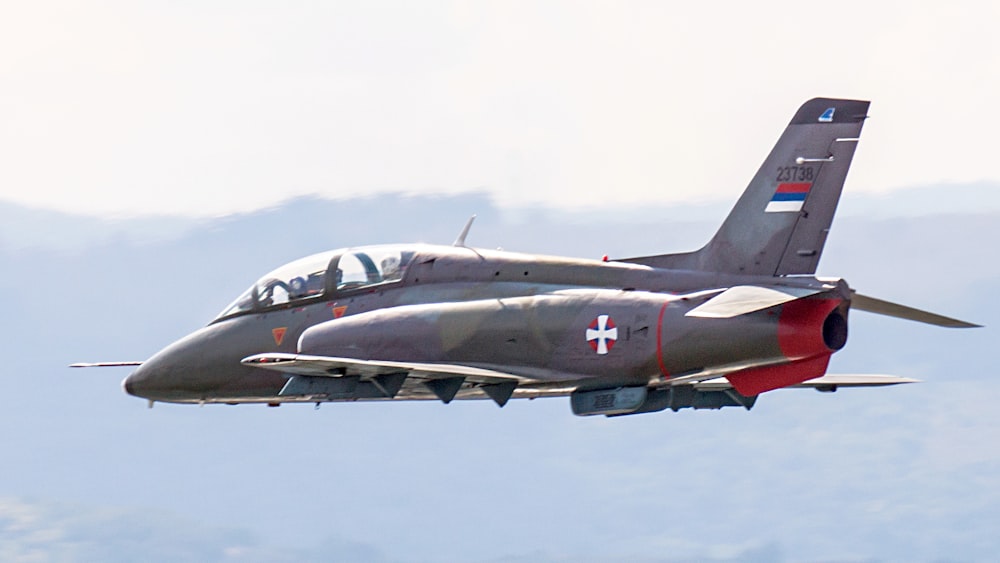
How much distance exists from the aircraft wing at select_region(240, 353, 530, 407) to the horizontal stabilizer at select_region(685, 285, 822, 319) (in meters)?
3.17

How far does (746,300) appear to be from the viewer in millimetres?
19594

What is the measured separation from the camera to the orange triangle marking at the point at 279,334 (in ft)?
79.8

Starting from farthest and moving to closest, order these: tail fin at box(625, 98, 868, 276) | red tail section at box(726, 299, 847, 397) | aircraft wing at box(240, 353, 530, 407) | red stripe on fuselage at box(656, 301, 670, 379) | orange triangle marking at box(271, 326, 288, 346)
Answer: orange triangle marking at box(271, 326, 288, 346) → tail fin at box(625, 98, 868, 276) → aircraft wing at box(240, 353, 530, 407) → red stripe on fuselage at box(656, 301, 670, 379) → red tail section at box(726, 299, 847, 397)

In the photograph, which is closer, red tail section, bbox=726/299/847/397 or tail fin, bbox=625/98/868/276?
red tail section, bbox=726/299/847/397

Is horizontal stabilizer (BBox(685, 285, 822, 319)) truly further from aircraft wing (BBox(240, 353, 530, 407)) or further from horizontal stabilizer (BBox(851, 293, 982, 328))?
aircraft wing (BBox(240, 353, 530, 407))

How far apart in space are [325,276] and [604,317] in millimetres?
4968

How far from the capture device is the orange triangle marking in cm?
2431

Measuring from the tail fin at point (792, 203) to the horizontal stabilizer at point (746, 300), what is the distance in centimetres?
185

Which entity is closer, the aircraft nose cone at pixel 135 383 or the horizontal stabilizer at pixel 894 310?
the horizontal stabilizer at pixel 894 310

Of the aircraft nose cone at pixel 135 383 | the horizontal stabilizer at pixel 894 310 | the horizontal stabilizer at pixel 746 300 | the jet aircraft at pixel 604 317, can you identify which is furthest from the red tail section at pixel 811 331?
the aircraft nose cone at pixel 135 383

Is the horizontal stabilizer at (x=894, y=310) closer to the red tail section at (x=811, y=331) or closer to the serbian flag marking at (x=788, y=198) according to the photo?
the red tail section at (x=811, y=331)

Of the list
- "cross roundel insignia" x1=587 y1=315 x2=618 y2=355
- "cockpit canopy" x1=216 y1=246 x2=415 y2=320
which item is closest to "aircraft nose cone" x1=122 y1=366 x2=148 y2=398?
"cockpit canopy" x1=216 y1=246 x2=415 y2=320

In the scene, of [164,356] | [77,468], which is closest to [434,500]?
[77,468]

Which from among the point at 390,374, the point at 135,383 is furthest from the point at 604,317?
the point at 135,383
